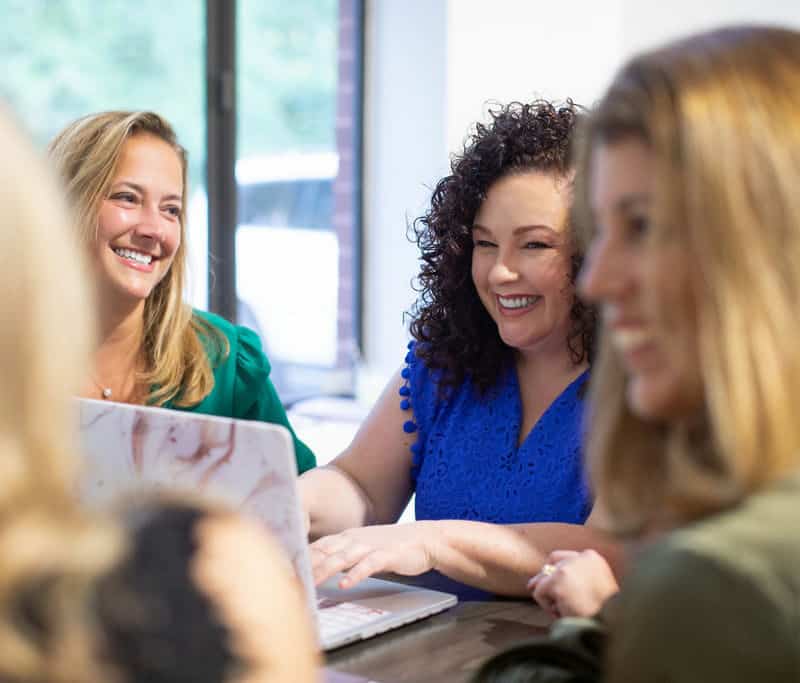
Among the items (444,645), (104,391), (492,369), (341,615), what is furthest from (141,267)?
(444,645)

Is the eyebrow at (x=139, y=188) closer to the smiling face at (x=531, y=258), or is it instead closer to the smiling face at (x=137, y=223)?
the smiling face at (x=137, y=223)

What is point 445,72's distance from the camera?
381cm

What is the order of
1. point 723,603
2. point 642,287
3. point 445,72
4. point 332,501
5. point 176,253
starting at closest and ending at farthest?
point 723,603
point 642,287
point 332,501
point 176,253
point 445,72

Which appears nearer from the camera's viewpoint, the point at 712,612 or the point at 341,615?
the point at 712,612

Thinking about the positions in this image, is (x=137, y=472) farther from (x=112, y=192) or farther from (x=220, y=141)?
(x=220, y=141)

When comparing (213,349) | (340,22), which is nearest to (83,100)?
(340,22)

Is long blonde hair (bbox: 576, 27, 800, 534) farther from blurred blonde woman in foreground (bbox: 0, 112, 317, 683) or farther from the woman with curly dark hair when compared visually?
the woman with curly dark hair

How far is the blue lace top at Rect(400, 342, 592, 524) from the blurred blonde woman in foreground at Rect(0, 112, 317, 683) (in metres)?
1.35

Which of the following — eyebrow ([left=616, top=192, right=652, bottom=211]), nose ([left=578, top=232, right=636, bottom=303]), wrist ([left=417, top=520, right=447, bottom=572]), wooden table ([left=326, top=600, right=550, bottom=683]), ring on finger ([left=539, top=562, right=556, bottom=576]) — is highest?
eyebrow ([left=616, top=192, right=652, bottom=211])

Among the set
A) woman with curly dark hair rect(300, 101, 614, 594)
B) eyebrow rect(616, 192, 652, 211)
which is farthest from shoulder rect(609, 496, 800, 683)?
woman with curly dark hair rect(300, 101, 614, 594)

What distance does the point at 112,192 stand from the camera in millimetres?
2244

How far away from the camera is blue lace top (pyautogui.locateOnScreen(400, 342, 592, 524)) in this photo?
2.02m

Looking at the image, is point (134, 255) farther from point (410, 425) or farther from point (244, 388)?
point (410, 425)

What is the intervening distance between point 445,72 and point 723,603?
10.5 feet
